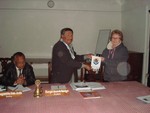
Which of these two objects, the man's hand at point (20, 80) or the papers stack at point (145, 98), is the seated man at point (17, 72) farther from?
the papers stack at point (145, 98)

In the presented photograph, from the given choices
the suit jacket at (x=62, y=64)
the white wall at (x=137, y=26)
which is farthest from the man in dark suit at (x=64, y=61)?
the white wall at (x=137, y=26)

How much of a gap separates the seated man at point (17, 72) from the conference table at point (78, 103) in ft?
1.82

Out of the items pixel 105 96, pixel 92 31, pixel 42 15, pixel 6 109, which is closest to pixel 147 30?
pixel 92 31

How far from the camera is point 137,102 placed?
2.01 m

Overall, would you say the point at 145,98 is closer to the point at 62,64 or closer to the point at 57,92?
the point at 57,92

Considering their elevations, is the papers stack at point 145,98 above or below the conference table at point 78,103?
above

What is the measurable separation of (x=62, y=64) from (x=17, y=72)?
630 millimetres

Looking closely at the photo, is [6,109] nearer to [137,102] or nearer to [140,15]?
[137,102]

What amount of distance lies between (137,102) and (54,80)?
144 centimetres

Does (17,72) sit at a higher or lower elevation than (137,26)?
lower

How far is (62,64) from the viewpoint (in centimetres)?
305

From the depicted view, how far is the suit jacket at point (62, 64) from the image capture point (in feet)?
9.91

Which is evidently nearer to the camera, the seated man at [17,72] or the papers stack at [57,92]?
the papers stack at [57,92]

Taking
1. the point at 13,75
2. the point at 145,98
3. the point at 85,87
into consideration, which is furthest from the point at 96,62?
the point at 13,75
